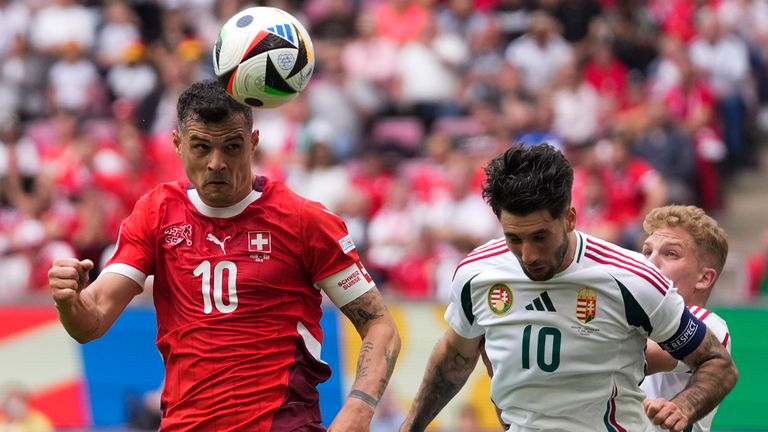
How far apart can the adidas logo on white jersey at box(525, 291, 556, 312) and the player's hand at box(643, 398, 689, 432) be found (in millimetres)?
604

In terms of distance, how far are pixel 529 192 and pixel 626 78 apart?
1136 centimetres

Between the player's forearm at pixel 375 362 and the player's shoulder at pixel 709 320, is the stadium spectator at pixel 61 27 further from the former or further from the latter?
the player's shoulder at pixel 709 320

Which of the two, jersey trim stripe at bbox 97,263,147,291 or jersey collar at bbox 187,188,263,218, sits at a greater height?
jersey collar at bbox 187,188,263,218

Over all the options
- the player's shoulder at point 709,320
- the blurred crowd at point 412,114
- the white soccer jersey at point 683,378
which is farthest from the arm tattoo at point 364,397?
the blurred crowd at point 412,114

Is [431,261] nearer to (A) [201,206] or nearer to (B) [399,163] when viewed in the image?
(B) [399,163]

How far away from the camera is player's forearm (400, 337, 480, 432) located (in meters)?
6.19

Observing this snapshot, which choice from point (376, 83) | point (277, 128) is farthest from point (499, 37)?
point (277, 128)

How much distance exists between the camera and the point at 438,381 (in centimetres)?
621

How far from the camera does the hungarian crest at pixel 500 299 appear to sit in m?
5.79

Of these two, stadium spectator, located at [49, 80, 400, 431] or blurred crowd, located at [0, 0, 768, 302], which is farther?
blurred crowd, located at [0, 0, 768, 302]

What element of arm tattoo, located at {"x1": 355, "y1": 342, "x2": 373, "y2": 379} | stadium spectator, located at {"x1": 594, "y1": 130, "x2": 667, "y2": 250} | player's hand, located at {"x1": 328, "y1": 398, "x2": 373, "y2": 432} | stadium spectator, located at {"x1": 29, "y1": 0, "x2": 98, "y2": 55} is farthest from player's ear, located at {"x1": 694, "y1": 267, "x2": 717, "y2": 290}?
stadium spectator, located at {"x1": 29, "y1": 0, "x2": 98, "y2": 55}

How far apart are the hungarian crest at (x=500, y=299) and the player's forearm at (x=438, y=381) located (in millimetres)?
448

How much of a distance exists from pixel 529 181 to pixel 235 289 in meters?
1.42

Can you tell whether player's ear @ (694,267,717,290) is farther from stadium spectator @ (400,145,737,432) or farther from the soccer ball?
the soccer ball
